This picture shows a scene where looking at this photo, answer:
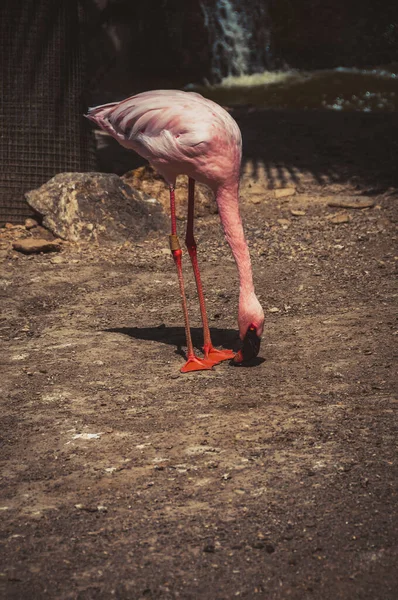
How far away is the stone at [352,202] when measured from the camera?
838 cm

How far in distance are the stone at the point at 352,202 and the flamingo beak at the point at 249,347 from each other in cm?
447

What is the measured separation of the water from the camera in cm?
1356

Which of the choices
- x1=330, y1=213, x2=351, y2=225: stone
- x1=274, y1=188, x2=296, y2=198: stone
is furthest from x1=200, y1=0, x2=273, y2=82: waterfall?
x1=330, y1=213, x2=351, y2=225: stone

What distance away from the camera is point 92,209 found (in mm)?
7641

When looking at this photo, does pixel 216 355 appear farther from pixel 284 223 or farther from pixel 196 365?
pixel 284 223

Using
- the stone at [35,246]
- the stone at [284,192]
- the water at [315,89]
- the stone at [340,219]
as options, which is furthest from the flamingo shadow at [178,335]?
the water at [315,89]

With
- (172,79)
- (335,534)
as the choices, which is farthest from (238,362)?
(172,79)

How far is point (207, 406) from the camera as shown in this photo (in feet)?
12.4

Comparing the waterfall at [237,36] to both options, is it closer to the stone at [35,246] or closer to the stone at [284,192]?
the stone at [284,192]

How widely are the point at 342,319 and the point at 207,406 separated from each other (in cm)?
166

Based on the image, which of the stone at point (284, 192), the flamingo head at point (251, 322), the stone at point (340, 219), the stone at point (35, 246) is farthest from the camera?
the stone at point (284, 192)

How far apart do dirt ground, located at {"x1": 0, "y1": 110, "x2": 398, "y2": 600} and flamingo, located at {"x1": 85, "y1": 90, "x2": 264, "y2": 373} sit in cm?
20

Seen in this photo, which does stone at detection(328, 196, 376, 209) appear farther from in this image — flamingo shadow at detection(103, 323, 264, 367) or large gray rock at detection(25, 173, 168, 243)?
flamingo shadow at detection(103, 323, 264, 367)

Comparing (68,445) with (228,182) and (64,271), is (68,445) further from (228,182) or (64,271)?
(64,271)
